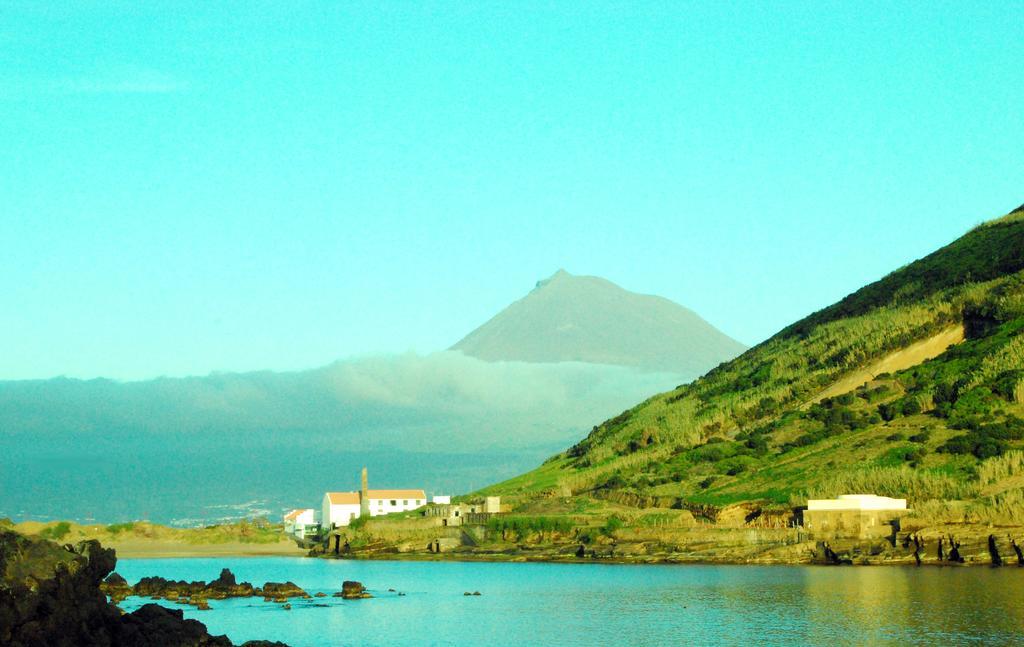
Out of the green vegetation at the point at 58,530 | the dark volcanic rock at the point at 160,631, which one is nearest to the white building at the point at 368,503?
the green vegetation at the point at 58,530

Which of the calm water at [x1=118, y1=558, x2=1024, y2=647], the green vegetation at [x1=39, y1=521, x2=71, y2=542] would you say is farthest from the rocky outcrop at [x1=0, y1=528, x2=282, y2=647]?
the green vegetation at [x1=39, y1=521, x2=71, y2=542]

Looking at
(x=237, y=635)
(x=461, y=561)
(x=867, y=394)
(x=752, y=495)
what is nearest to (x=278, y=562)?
(x=461, y=561)

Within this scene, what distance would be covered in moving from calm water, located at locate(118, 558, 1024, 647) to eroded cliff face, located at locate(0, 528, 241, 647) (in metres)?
11.0

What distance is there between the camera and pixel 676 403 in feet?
578

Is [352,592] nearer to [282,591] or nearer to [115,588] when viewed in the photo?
[282,591]

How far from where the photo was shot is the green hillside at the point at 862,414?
111000mm

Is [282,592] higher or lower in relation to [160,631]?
lower

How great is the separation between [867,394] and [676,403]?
41.1 metres

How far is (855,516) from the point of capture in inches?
4011

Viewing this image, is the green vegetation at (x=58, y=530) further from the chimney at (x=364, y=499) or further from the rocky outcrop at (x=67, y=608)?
Result: the rocky outcrop at (x=67, y=608)


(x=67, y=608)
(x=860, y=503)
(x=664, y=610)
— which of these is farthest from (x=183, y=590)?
(x=860, y=503)

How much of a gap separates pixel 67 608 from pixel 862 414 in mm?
99541

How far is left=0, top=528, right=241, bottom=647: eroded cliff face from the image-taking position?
43844 mm

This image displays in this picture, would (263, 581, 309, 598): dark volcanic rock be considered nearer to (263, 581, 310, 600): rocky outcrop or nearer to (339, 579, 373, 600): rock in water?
(263, 581, 310, 600): rocky outcrop
